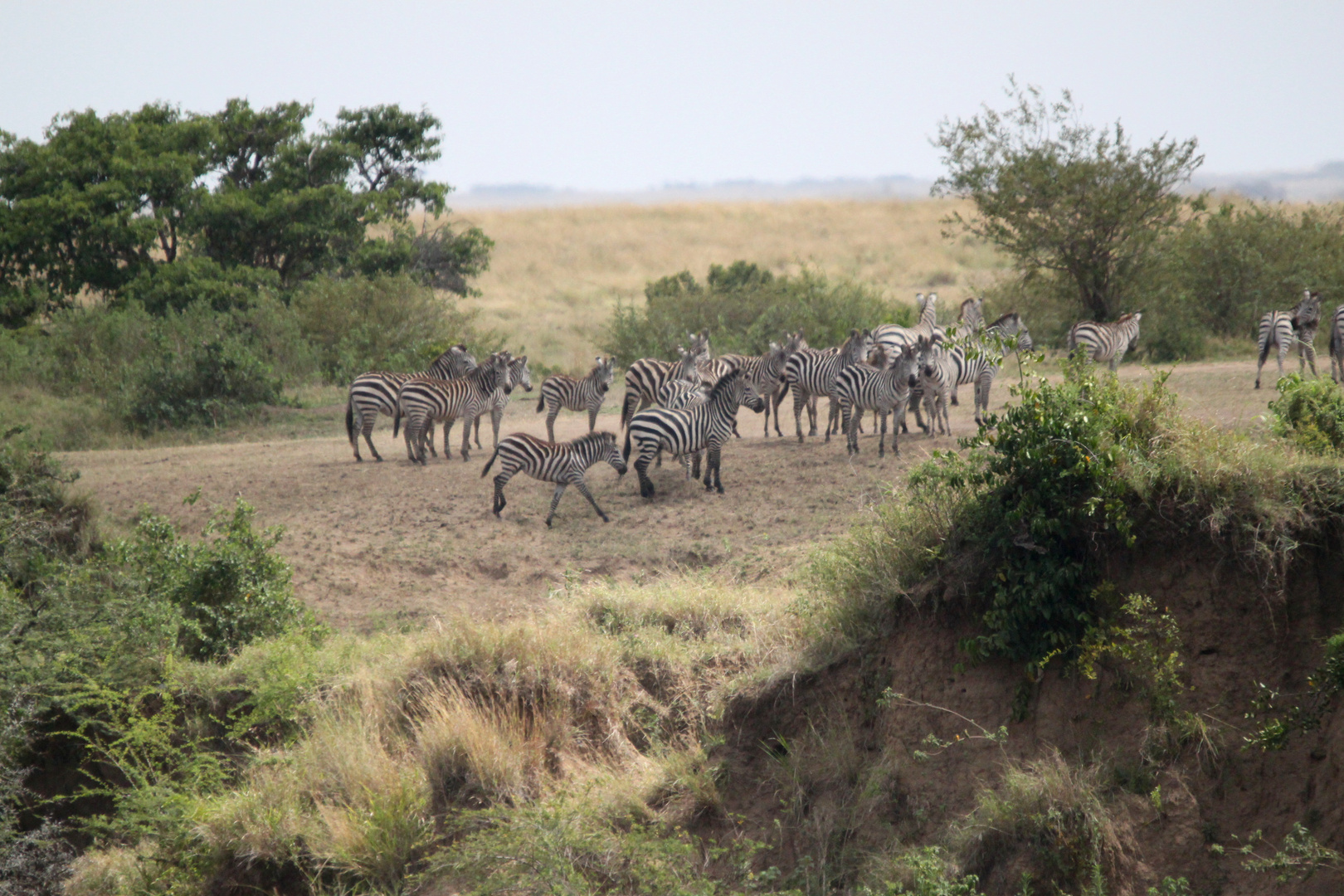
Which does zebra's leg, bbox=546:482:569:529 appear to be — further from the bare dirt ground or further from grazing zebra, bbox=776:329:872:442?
grazing zebra, bbox=776:329:872:442

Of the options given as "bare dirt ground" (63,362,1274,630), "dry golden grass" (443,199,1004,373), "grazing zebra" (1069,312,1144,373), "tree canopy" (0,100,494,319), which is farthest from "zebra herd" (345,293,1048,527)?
"dry golden grass" (443,199,1004,373)

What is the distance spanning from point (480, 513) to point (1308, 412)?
9114 millimetres

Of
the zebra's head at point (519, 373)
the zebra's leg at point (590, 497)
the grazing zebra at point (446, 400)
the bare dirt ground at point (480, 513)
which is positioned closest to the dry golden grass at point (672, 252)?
the zebra's head at point (519, 373)

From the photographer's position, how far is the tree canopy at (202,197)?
23031mm

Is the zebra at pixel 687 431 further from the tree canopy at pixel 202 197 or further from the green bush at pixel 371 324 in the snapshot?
the tree canopy at pixel 202 197

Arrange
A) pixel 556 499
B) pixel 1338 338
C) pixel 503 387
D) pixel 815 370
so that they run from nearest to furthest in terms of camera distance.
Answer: pixel 556 499 < pixel 1338 338 < pixel 815 370 < pixel 503 387

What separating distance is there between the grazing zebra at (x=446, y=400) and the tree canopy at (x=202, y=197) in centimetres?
1091

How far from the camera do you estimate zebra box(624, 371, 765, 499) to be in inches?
503

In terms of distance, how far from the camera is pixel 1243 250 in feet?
71.5

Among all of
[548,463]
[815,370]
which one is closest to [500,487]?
[548,463]

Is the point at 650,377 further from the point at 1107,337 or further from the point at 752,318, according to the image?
the point at 752,318

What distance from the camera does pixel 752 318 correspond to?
1014 inches

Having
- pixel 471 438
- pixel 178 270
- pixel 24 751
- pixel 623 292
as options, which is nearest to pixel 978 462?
pixel 24 751

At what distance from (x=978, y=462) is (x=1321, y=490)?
5.32ft
